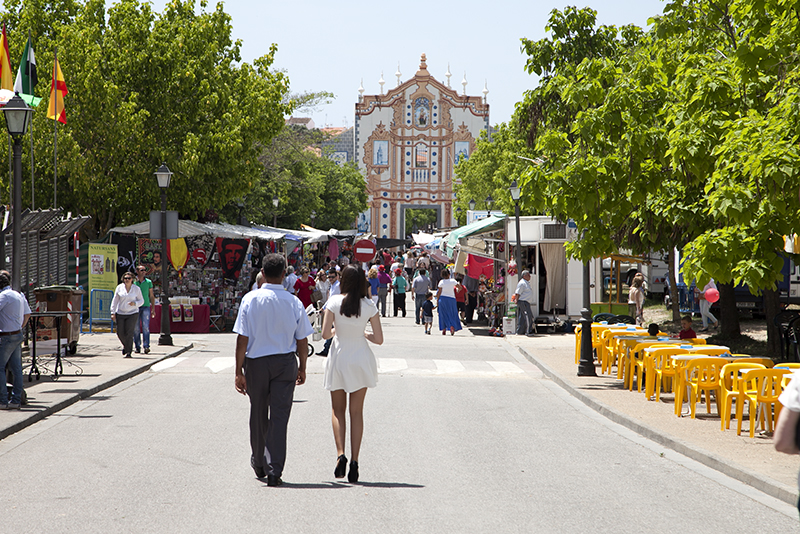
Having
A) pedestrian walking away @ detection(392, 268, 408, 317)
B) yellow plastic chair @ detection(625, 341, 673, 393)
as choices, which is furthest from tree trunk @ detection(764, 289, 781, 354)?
pedestrian walking away @ detection(392, 268, 408, 317)

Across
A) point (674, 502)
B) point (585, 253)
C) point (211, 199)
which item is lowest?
point (674, 502)

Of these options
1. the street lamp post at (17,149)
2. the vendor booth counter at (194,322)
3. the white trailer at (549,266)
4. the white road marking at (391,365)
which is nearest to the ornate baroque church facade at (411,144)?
the white trailer at (549,266)

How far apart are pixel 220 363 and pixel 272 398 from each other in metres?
10.2

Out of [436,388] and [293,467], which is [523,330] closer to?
[436,388]

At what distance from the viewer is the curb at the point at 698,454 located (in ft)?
22.5

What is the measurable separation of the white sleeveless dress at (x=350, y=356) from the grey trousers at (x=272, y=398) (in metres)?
0.40

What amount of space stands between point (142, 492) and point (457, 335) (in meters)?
18.9

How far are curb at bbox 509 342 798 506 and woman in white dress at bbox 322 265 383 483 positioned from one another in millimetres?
3209

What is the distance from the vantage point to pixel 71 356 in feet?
55.6

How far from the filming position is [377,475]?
292 inches

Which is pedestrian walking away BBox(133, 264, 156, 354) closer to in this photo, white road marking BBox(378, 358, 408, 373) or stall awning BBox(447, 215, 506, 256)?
white road marking BBox(378, 358, 408, 373)

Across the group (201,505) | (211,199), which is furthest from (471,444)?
(211,199)

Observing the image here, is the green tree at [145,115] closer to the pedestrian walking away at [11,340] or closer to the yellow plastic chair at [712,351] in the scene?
the pedestrian walking away at [11,340]

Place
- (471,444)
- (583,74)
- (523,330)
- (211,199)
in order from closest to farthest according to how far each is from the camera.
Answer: (471,444), (583,74), (523,330), (211,199)
